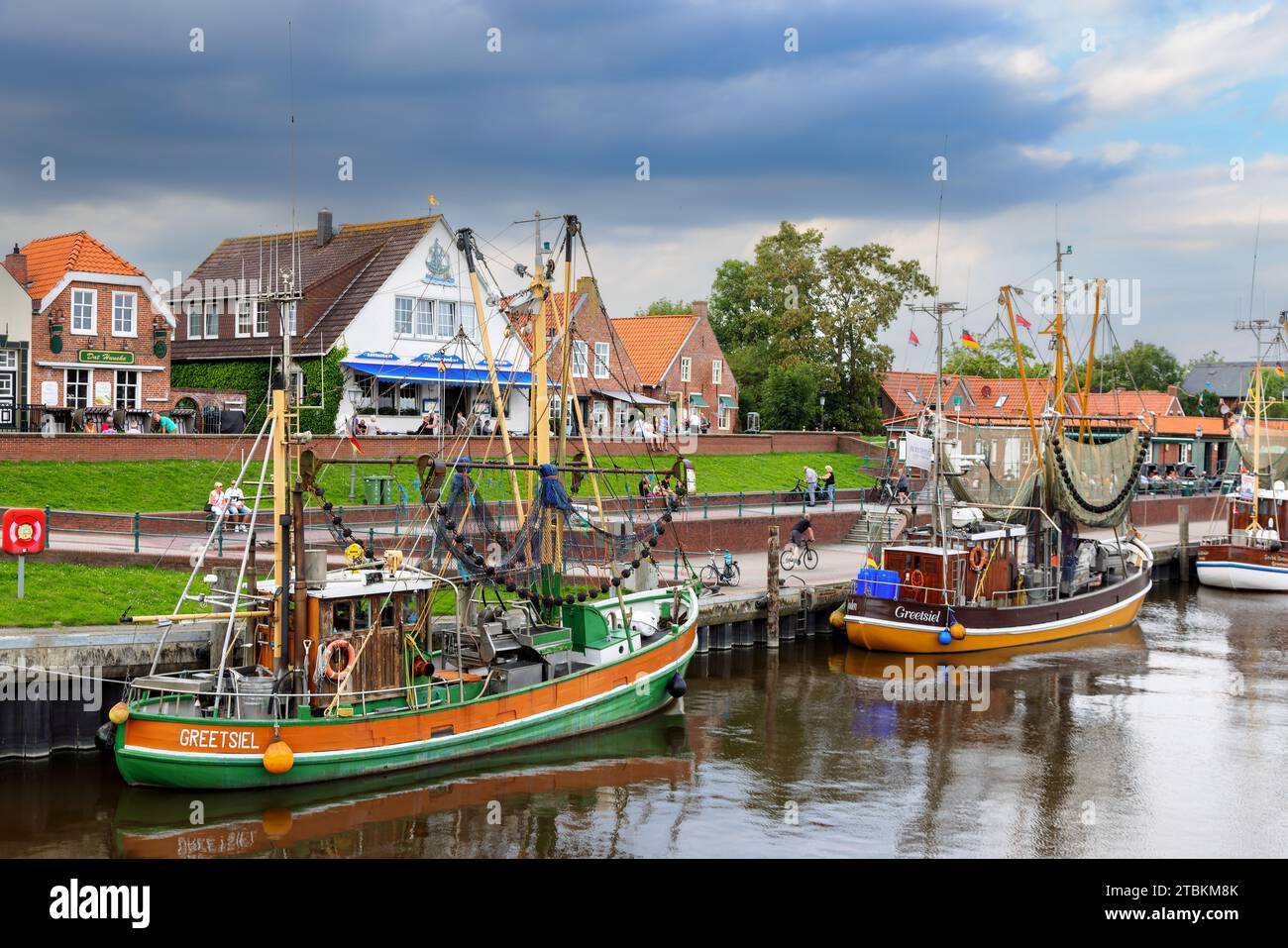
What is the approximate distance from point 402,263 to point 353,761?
3494cm

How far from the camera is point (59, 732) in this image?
69.9 ft

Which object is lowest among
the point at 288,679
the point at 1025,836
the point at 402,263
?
the point at 1025,836

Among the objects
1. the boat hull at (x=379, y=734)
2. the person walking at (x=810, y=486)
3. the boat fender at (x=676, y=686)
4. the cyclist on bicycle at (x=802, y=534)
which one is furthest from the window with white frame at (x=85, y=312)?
the boat fender at (x=676, y=686)

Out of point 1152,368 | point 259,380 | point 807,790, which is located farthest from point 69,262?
point 1152,368

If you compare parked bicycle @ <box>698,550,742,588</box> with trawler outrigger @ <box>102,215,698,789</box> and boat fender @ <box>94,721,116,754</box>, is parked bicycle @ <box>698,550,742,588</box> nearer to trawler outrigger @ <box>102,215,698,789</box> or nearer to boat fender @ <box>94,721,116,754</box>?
trawler outrigger @ <box>102,215,698,789</box>

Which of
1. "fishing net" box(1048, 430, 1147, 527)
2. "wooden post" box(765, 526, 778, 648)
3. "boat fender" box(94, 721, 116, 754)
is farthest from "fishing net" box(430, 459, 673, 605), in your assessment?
"fishing net" box(1048, 430, 1147, 527)

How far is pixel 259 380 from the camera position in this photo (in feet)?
167

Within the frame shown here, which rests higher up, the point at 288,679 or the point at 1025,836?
the point at 288,679

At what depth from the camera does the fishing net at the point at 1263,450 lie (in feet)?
175

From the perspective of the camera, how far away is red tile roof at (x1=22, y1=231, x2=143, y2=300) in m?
44.0

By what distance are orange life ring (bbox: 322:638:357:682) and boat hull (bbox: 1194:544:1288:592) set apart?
38952 millimetres

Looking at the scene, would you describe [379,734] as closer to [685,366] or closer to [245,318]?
[245,318]
